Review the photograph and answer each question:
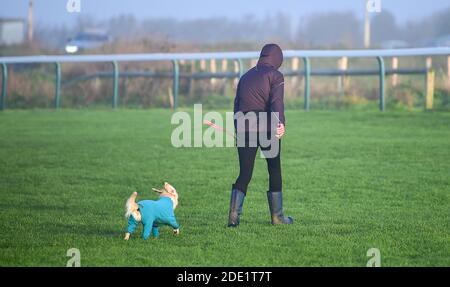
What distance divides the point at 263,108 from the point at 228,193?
282 centimetres

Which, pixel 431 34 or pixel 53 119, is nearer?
pixel 53 119

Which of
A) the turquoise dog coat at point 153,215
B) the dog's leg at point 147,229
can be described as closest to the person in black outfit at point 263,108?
the turquoise dog coat at point 153,215

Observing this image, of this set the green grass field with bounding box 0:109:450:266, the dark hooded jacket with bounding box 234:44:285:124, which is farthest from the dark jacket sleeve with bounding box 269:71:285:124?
the green grass field with bounding box 0:109:450:266

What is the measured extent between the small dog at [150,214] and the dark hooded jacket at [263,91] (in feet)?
4.09

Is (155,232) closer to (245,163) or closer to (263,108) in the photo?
(245,163)

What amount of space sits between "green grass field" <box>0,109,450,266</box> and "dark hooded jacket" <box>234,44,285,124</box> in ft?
3.84

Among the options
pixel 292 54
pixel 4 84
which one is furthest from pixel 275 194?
pixel 4 84

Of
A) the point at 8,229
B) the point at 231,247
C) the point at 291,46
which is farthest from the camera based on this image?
the point at 291,46

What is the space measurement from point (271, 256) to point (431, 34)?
289ft

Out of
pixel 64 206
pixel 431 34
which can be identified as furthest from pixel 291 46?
pixel 431 34

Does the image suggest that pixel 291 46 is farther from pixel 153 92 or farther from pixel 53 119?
pixel 53 119

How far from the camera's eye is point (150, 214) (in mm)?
9594
